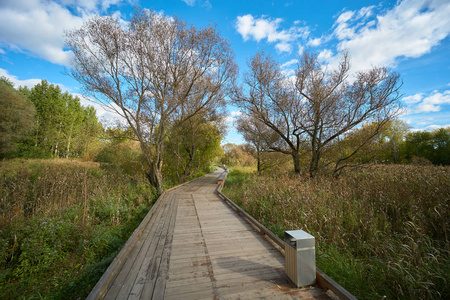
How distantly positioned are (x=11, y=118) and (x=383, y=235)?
24.9 meters

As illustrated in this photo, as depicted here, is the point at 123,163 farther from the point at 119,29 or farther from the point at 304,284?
the point at 304,284

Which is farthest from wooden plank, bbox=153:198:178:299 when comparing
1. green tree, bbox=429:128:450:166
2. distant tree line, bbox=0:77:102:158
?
green tree, bbox=429:128:450:166

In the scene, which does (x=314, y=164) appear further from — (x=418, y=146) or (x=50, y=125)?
(x=50, y=125)

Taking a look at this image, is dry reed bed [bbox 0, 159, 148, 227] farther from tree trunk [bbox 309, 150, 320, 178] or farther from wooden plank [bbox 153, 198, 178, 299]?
tree trunk [bbox 309, 150, 320, 178]

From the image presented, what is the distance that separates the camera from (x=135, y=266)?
2824 millimetres

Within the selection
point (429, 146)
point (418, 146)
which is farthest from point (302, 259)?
point (418, 146)

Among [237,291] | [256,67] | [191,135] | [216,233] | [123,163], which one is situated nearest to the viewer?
[237,291]

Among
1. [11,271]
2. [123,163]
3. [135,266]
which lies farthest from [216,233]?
[123,163]

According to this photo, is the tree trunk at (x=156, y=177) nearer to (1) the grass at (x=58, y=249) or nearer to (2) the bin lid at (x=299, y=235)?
(1) the grass at (x=58, y=249)

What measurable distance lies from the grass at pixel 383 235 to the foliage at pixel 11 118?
21.4 meters

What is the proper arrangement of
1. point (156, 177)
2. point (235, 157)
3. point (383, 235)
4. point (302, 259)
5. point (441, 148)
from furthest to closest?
point (235, 157)
point (441, 148)
point (156, 177)
point (383, 235)
point (302, 259)

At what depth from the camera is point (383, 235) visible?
3.75 m

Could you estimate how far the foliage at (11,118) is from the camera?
51.0 feet

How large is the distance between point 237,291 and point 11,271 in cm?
420
